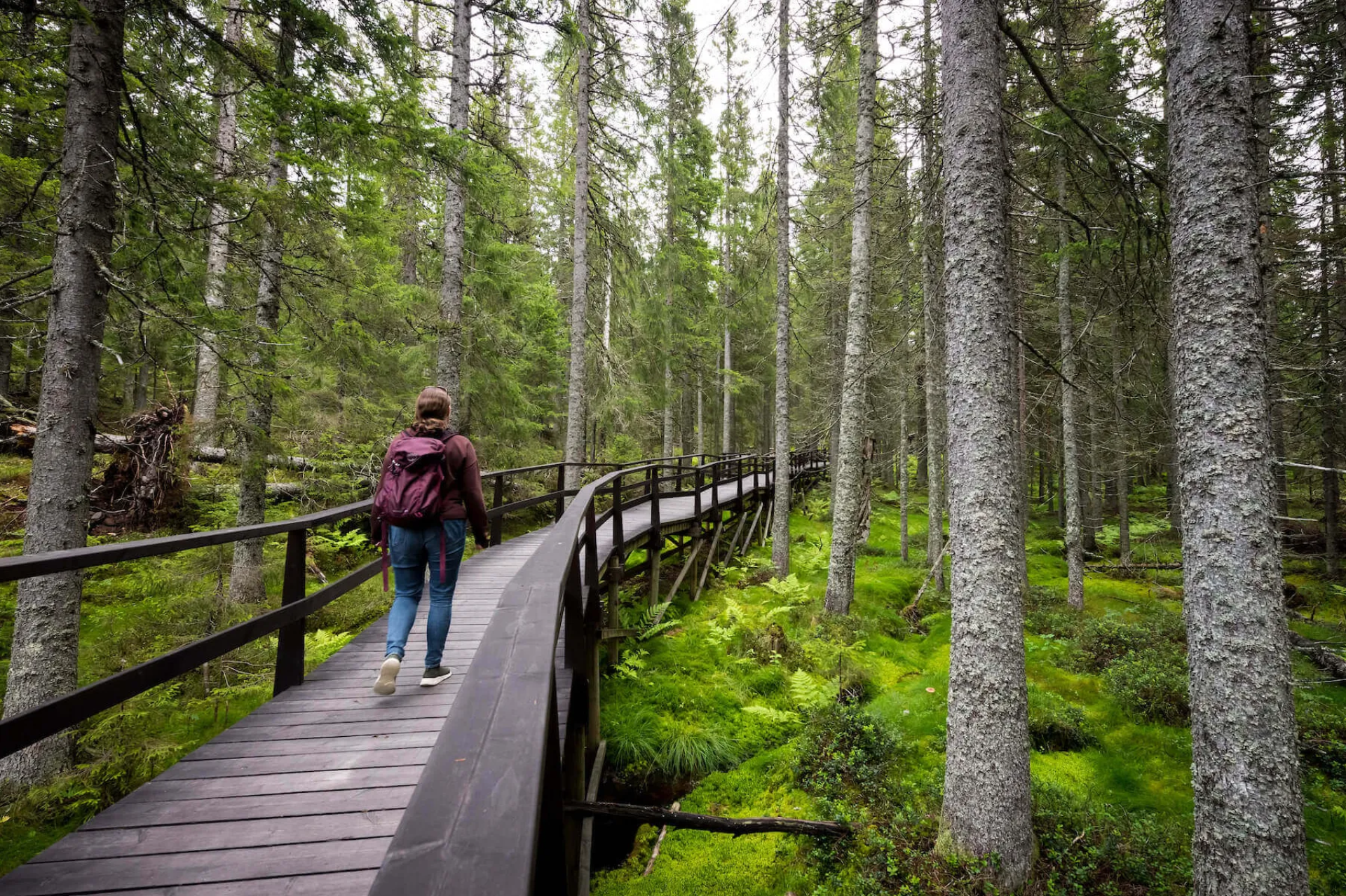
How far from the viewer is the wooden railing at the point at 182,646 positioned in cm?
227

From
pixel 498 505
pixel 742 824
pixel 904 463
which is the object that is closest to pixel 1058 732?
pixel 742 824

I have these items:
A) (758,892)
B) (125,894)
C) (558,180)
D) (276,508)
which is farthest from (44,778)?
(558,180)

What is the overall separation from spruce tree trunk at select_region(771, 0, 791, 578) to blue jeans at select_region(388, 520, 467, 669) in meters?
8.51

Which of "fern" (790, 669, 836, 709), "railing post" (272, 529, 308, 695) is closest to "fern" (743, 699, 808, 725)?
"fern" (790, 669, 836, 709)

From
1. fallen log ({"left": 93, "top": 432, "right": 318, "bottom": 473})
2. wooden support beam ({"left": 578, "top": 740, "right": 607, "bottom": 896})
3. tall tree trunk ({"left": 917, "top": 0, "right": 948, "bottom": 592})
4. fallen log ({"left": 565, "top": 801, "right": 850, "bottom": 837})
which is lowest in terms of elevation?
wooden support beam ({"left": 578, "top": 740, "right": 607, "bottom": 896})

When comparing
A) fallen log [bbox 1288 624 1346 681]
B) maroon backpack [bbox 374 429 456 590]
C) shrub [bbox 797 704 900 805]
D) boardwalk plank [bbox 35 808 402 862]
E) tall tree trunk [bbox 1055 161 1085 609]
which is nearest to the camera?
boardwalk plank [bbox 35 808 402 862]

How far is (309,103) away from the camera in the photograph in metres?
5.62

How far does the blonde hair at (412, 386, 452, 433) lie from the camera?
3.99m

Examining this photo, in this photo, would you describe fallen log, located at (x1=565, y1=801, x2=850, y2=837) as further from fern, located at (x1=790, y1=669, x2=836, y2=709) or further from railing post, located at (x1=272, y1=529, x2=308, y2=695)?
railing post, located at (x1=272, y1=529, x2=308, y2=695)

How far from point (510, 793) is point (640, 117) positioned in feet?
50.5

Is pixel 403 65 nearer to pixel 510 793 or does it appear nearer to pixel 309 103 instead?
pixel 309 103

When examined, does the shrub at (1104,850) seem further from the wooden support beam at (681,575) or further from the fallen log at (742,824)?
the wooden support beam at (681,575)

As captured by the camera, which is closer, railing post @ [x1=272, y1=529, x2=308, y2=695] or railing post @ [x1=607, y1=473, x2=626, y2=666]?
railing post @ [x1=272, y1=529, x2=308, y2=695]

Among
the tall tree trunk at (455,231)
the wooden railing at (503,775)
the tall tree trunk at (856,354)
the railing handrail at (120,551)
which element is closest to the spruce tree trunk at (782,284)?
the tall tree trunk at (856,354)
